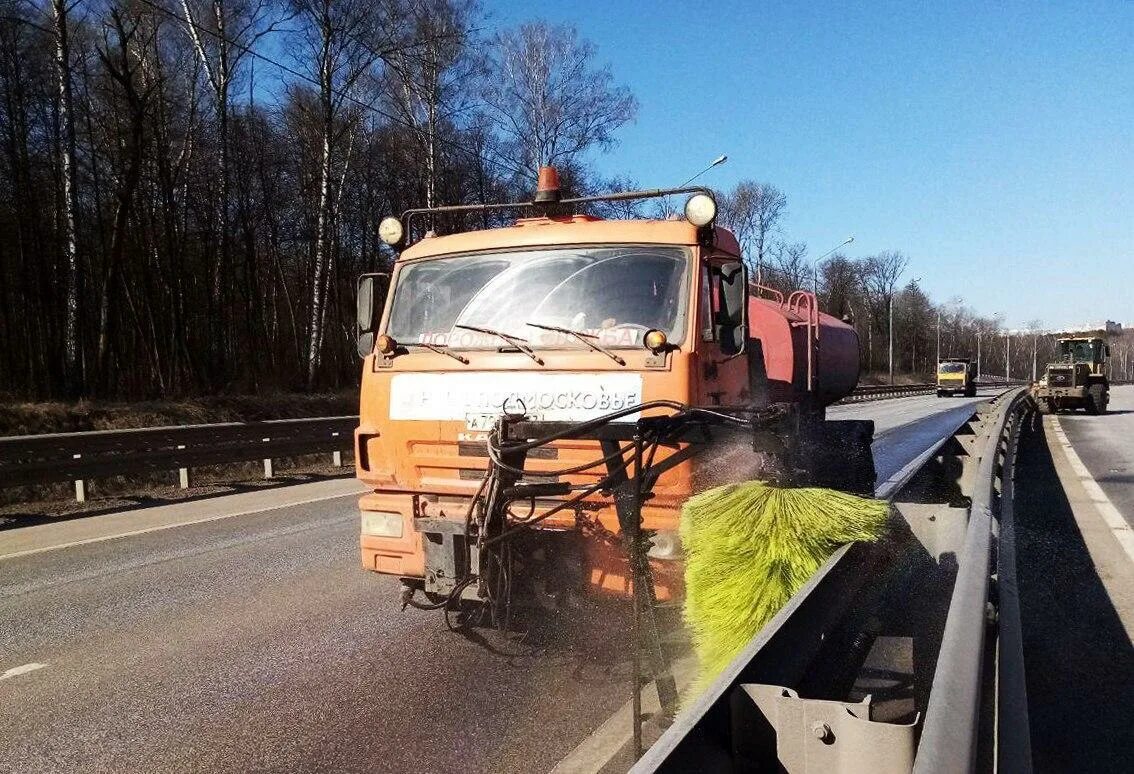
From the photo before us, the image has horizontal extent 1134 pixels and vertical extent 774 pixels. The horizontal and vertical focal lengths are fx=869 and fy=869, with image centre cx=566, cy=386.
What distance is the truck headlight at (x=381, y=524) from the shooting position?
4.75m

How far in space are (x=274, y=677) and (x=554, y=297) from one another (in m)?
2.48

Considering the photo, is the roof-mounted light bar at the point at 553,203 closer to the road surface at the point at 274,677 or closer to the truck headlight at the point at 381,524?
the truck headlight at the point at 381,524

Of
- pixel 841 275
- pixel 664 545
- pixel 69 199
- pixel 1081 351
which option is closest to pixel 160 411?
pixel 69 199

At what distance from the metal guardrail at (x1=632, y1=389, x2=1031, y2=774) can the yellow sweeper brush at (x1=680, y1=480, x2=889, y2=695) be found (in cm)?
13

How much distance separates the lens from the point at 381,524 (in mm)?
4809

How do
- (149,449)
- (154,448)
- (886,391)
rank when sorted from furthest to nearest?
1. (886,391)
2. (154,448)
3. (149,449)

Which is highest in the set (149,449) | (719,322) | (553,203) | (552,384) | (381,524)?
(553,203)

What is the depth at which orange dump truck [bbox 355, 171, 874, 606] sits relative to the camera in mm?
4125

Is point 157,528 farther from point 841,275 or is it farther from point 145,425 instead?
point 841,275

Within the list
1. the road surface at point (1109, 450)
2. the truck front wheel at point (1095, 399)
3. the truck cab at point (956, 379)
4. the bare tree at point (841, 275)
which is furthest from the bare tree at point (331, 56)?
the bare tree at point (841, 275)

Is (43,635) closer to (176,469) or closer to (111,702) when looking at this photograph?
(111,702)

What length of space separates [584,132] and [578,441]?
2691 centimetres

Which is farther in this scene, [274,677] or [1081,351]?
[1081,351]

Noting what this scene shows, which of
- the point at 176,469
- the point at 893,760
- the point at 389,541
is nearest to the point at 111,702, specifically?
the point at 389,541
